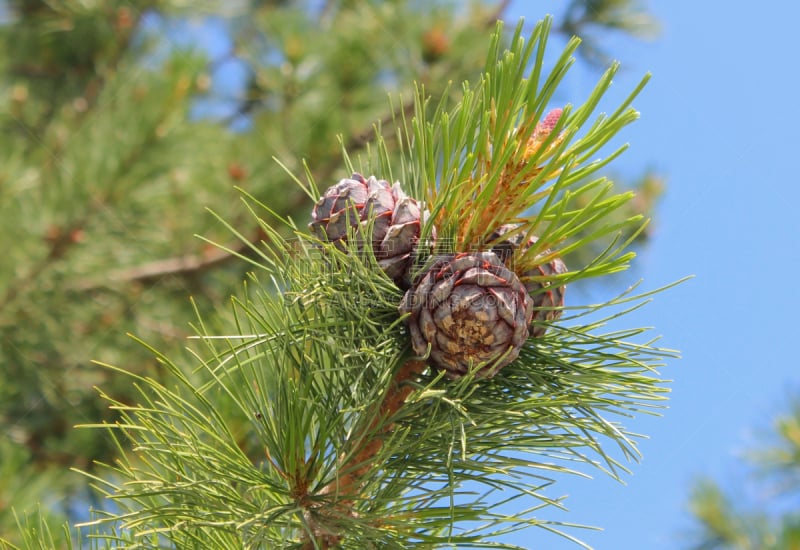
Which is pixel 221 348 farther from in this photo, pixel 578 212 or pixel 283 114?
pixel 283 114

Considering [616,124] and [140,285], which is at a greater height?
[616,124]

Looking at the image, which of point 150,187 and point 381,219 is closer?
point 381,219

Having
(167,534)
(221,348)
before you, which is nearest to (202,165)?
(221,348)

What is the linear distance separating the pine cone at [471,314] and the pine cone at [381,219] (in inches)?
1.3

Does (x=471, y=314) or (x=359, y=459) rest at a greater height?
(x=471, y=314)

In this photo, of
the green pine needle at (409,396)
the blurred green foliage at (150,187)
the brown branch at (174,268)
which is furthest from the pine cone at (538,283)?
the brown branch at (174,268)

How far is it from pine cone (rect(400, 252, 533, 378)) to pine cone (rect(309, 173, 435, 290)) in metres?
0.03

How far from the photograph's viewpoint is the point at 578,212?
1.76ft

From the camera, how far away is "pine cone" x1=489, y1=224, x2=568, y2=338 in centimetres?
57

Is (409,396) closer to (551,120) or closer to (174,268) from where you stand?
(551,120)

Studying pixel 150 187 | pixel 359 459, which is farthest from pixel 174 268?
pixel 359 459

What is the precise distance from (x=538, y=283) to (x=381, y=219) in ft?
0.40

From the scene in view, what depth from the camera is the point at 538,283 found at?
58 centimetres

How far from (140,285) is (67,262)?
0.27 meters
